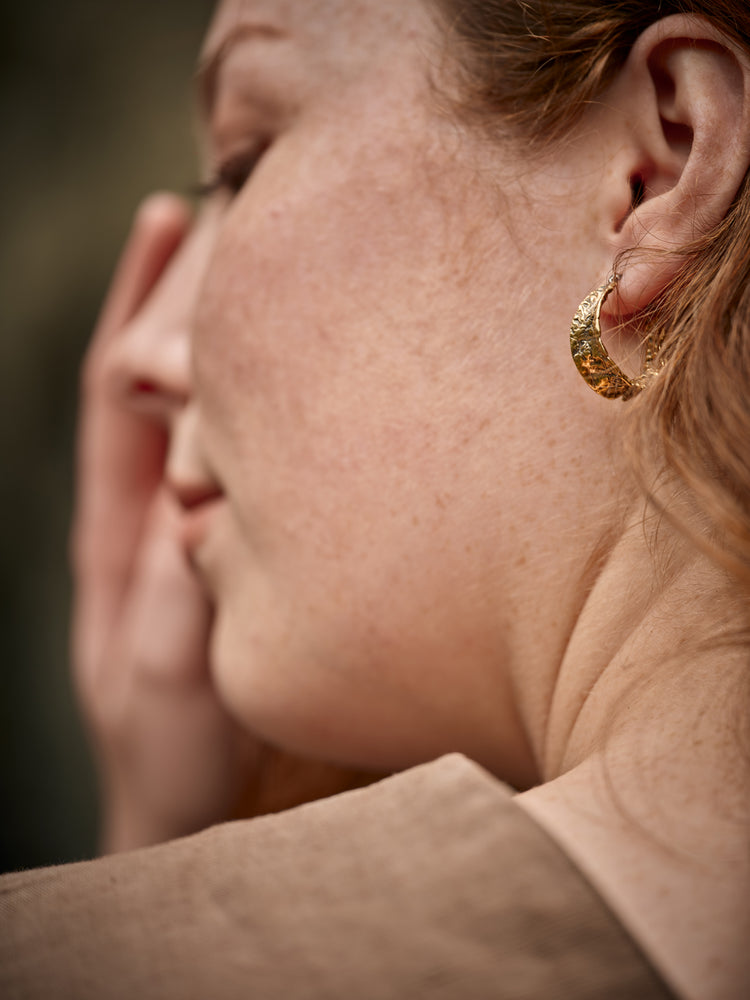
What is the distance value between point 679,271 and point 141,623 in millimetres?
933

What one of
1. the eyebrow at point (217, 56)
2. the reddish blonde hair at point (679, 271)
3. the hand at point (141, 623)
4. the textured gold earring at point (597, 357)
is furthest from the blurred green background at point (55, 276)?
the textured gold earring at point (597, 357)

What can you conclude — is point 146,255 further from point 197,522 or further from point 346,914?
point 346,914

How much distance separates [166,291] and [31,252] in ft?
2.80

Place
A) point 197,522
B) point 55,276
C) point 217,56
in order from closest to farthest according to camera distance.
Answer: point 217,56, point 197,522, point 55,276

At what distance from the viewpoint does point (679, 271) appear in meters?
0.53

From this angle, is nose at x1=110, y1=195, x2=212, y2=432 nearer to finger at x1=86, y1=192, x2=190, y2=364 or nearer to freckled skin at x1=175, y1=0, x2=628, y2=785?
finger at x1=86, y1=192, x2=190, y2=364

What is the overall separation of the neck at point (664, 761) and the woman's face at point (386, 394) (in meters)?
0.04

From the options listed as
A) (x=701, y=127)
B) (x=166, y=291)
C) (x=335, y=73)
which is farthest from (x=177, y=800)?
(x=701, y=127)

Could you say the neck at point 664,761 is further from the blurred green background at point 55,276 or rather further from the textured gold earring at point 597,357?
the blurred green background at point 55,276

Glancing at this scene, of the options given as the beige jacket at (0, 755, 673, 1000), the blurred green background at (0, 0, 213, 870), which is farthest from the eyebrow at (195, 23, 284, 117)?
the blurred green background at (0, 0, 213, 870)

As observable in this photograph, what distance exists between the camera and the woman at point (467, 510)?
0.37 m

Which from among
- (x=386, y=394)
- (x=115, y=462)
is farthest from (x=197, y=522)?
(x=115, y=462)

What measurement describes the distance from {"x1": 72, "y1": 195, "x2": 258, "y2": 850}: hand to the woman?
1.43 feet

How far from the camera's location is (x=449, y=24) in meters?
0.62
